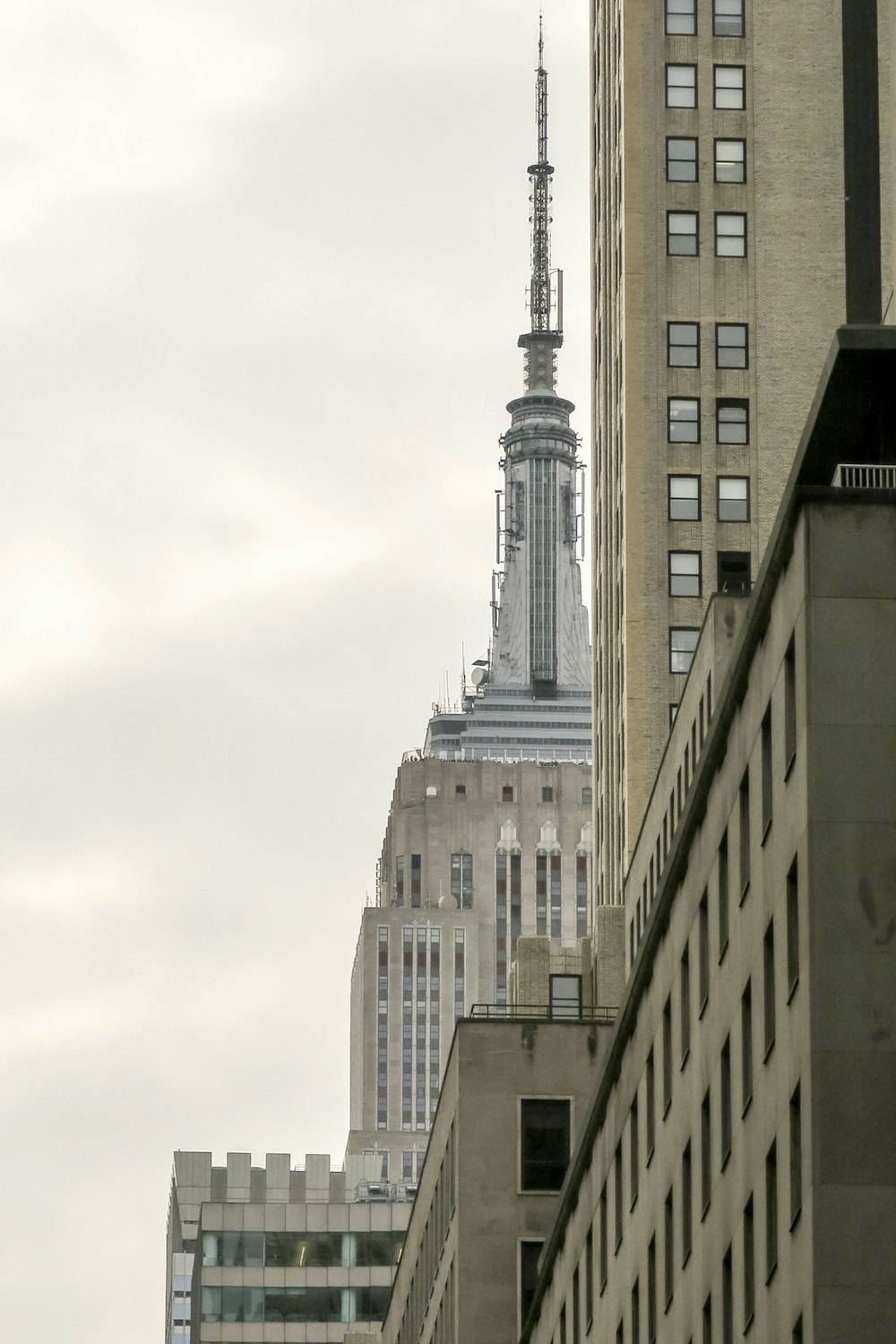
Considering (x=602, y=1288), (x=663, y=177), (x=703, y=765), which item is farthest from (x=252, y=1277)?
(x=703, y=765)

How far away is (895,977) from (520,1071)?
4940 cm

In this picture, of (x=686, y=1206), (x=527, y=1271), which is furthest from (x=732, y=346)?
(x=686, y=1206)

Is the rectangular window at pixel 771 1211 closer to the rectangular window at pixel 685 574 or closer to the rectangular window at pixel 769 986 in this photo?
the rectangular window at pixel 769 986

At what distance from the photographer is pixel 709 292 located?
121688 mm

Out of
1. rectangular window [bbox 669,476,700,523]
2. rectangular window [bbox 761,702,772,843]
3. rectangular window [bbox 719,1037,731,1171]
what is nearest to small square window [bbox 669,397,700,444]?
rectangular window [bbox 669,476,700,523]

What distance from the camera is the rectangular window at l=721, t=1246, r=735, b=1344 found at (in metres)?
49.3

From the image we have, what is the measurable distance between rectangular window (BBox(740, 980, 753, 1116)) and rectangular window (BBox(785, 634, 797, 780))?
425 cm

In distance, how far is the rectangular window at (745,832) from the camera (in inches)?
1984

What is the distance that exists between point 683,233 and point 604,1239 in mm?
64332

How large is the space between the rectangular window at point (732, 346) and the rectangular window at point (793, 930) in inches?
2992

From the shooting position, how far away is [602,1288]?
214 ft

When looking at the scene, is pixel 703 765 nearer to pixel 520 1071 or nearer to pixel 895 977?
pixel 895 977

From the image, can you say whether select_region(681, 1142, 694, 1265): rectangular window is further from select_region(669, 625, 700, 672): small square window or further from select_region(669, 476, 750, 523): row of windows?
select_region(669, 476, 750, 523): row of windows

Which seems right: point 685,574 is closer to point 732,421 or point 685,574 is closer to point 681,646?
point 681,646
